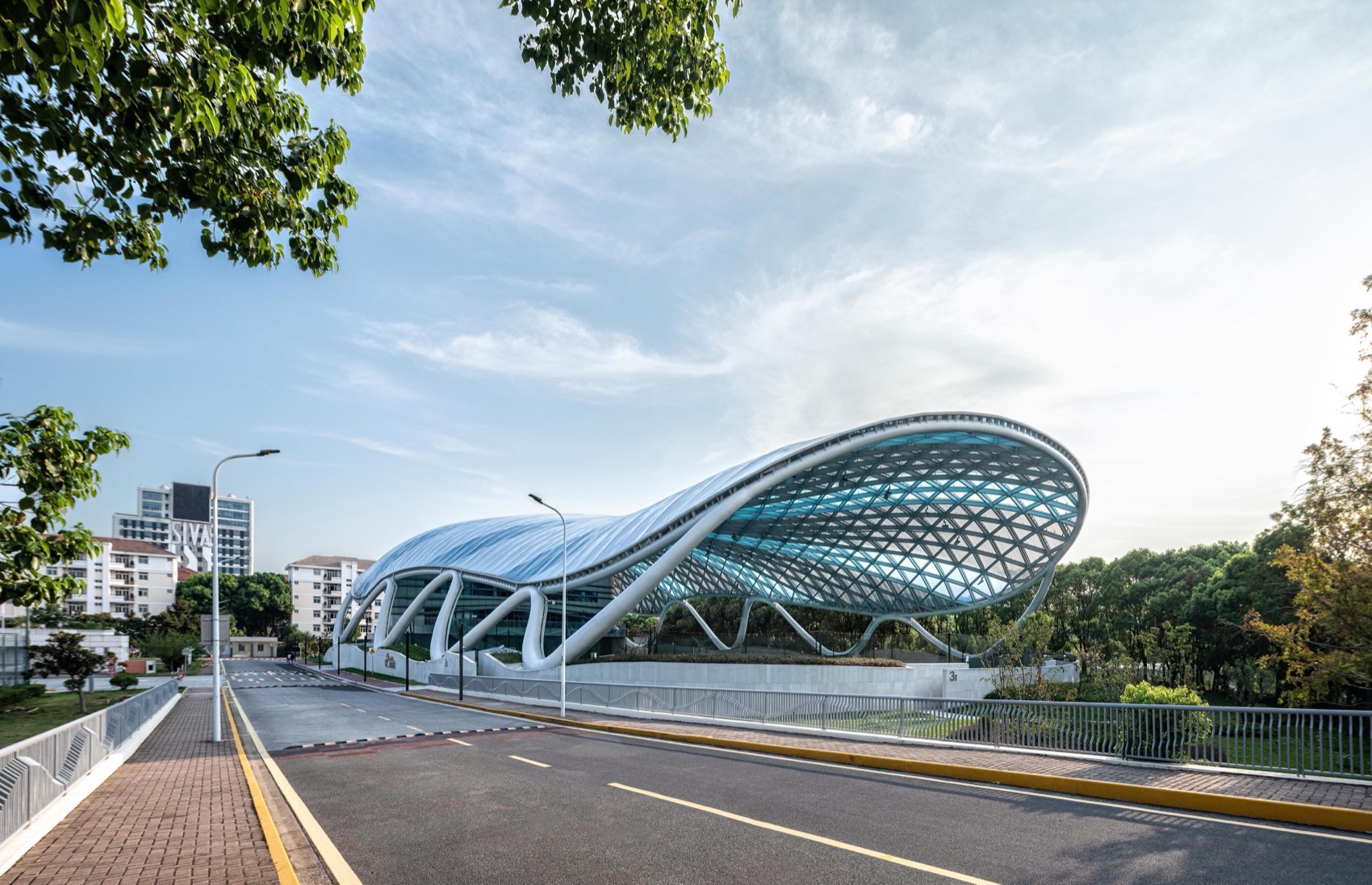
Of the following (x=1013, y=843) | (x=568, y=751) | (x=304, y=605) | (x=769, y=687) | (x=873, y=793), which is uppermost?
(x=1013, y=843)

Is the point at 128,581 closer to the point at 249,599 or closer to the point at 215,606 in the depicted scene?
the point at 249,599

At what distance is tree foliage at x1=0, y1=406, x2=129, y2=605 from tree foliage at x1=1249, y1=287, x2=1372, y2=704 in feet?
61.7

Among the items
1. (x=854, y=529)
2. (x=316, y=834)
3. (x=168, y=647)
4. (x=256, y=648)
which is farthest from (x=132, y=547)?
(x=316, y=834)

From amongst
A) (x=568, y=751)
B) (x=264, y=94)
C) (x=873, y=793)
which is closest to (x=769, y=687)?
(x=568, y=751)

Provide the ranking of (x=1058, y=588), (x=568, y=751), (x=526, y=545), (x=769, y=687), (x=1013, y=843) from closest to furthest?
(x=1013, y=843), (x=568, y=751), (x=769, y=687), (x=526, y=545), (x=1058, y=588)

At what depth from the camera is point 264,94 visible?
6.06 meters

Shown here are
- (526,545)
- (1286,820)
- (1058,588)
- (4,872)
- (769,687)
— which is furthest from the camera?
(1058,588)

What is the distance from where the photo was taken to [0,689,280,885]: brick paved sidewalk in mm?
7387

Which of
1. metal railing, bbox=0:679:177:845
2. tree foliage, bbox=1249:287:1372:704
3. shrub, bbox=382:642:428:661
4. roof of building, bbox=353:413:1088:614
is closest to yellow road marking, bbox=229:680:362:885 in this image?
metal railing, bbox=0:679:177:845

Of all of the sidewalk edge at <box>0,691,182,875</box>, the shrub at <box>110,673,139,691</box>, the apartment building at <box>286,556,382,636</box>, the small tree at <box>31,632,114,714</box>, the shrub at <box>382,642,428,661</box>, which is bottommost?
the apartment building at <box>286,556,382,636</box>

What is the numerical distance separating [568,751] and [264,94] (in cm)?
1461

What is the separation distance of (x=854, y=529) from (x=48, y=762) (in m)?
52.3

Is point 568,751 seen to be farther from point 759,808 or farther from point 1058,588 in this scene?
point 1058,588

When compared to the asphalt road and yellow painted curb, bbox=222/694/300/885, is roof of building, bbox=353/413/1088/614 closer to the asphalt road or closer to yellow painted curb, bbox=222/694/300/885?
the asphalt road
